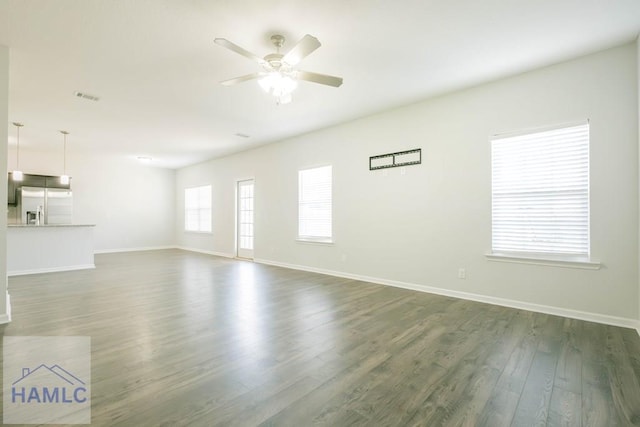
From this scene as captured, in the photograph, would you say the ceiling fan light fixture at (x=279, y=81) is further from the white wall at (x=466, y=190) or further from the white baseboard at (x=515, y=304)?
the white baseboard at (x=515, y=304)

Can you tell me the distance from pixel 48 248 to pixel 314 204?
547 cm

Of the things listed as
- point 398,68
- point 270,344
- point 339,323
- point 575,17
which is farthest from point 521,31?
point 270,344

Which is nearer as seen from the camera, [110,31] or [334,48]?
[110,31]

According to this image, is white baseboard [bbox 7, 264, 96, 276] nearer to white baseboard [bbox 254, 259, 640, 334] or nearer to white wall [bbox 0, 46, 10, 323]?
white wall [bbox 0, 46, 10, 323]

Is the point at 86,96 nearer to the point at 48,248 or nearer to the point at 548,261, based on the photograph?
the point at 48,248

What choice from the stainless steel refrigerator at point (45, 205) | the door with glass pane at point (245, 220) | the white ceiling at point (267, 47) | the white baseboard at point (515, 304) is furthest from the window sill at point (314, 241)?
the stainless steel refrigerator at point (45, 205)

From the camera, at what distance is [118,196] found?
9.54 m

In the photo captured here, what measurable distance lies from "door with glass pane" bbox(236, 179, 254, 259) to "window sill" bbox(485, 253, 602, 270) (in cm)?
575

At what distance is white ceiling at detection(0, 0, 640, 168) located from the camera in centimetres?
253

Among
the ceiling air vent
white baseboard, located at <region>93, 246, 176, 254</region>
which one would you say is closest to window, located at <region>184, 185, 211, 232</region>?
white baseboard, located at <region>93, 246, 176, 254</region>

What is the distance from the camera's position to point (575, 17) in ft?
8.69

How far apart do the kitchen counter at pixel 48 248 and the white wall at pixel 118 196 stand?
10.2 ft

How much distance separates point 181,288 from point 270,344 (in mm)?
2705

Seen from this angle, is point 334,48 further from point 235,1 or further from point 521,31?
point 521,31
